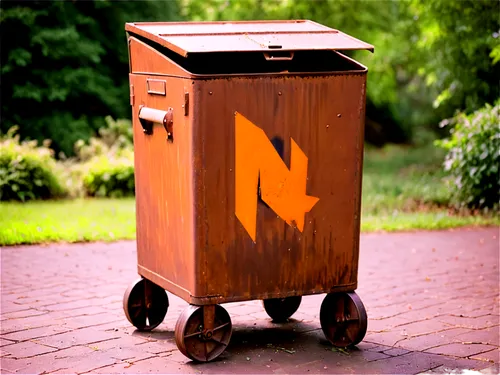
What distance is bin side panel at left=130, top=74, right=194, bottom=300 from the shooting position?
4.48 meters

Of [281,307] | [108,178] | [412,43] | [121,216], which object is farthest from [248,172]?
[412,43]

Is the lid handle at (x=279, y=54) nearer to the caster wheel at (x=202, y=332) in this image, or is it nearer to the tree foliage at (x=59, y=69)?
the caster wheel at (x=202, y=332)

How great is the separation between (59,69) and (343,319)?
11.9 meters

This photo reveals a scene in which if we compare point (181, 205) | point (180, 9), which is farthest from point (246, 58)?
point (180, 9)

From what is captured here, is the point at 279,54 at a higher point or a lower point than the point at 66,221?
higher

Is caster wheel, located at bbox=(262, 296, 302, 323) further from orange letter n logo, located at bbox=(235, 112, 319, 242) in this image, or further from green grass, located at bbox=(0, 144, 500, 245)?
green grass, located at bbox=(0, 144, 500, 245)

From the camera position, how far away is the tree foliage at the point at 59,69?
14.5 metres

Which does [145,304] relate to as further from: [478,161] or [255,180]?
[478,161]

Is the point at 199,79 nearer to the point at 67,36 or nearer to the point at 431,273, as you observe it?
the point at 431,273

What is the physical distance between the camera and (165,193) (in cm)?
477

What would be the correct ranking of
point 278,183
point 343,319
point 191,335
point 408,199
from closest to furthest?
point 191,335
point 278,183
point 343,319
point 408,199

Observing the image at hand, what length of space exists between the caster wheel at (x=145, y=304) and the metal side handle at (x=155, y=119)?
1.05m

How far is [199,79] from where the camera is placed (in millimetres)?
4293

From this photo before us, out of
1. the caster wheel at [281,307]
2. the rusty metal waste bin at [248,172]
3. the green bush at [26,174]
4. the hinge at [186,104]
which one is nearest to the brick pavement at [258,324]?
the caster wheel at [281,307]
